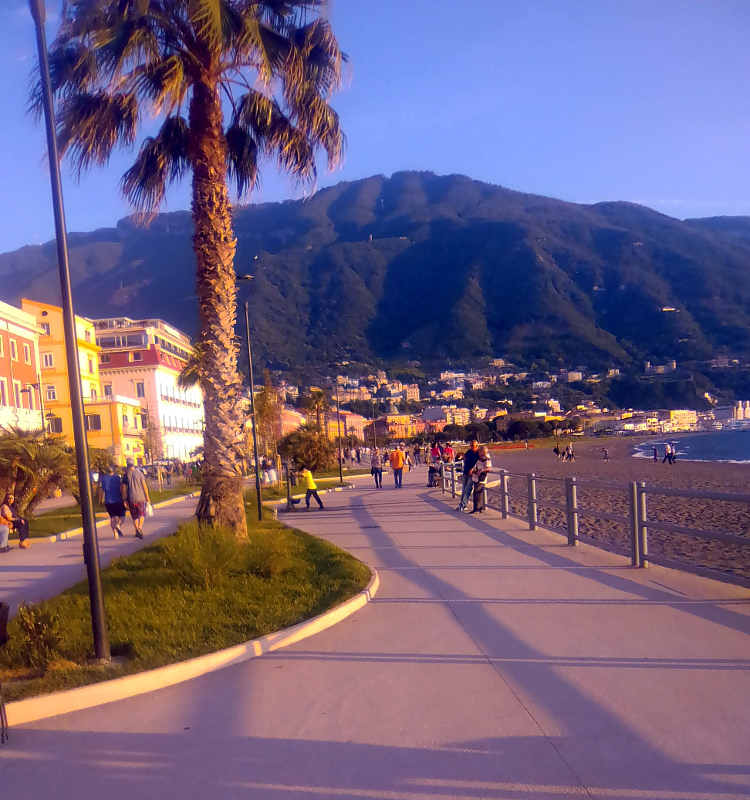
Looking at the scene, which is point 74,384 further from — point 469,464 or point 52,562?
point 469,464

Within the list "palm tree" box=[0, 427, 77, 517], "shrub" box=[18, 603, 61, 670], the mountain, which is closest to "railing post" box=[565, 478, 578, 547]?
"shrub" box=[18, 603, 61, 670]

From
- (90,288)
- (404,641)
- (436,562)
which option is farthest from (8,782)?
(90,288)

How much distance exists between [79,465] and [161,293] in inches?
7137

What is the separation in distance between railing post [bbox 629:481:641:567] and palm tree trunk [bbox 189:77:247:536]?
5491 mm

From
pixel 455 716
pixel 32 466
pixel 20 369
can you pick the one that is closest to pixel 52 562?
pixel 32 466

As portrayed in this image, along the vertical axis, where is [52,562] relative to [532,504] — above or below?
below

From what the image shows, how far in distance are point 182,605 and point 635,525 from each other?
527 cm

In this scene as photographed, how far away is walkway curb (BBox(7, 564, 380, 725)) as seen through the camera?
15.2 feet

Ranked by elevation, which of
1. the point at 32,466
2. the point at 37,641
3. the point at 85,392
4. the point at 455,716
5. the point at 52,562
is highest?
the point at 85,392

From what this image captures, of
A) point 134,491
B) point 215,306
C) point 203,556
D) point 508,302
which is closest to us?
point 203,556

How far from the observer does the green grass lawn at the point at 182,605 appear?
5.48 meters

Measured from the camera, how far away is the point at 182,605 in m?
7.17

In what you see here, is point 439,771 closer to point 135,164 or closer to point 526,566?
point 526,566

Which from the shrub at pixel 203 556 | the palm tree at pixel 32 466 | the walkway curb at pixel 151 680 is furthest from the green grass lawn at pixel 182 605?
the palm tree at pixel 32 466
